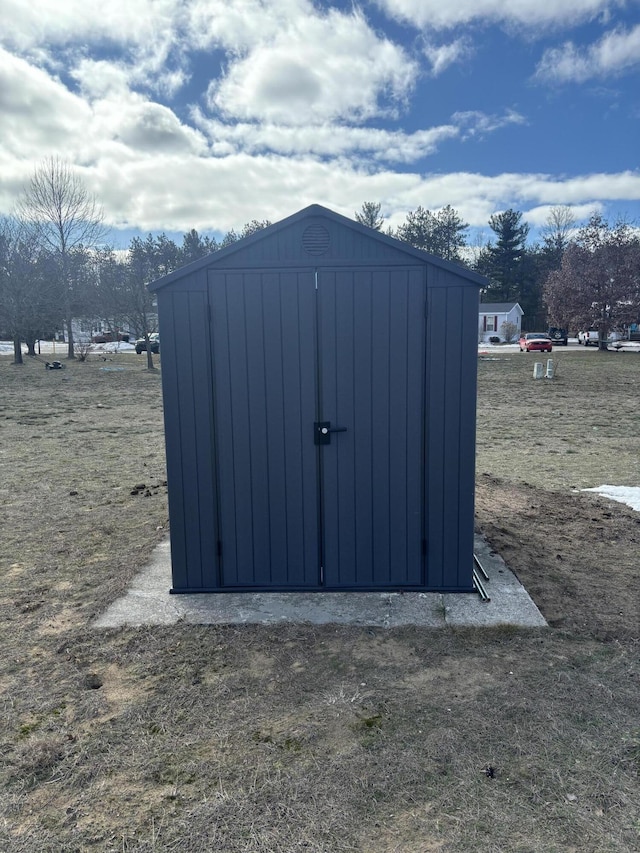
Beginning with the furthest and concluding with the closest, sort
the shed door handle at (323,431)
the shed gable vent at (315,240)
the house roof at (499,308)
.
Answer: the house roof at (499,308), the shed door handle at (323,431), the shed gable vent at (315,240)

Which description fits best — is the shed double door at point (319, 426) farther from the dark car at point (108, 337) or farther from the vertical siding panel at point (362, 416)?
the dark car at point (108, 337)

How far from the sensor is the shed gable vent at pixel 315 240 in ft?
11.4

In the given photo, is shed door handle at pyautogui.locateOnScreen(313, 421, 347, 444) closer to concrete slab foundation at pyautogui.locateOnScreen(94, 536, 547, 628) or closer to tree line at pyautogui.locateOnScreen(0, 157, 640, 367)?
concrete slab foundation at pyautogui.locateOnScreen(94, 536, 547, 628)

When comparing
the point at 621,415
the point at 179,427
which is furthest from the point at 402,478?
the point at 621,415

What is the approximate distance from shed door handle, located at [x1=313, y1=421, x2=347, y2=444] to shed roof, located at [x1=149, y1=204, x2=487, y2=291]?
1.10 meters

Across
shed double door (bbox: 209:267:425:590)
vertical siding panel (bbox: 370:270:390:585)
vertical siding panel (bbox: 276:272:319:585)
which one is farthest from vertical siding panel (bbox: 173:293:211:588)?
vertical siding panel (bbox: 370:270:390:585)

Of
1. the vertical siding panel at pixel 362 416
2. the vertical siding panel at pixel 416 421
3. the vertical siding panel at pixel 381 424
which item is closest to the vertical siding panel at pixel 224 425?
the vertical siding panel at pixel 362 416

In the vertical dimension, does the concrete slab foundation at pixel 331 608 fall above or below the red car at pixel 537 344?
below

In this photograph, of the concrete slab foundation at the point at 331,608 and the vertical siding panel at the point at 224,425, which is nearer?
the concrete slab foundation at the point at 331,608

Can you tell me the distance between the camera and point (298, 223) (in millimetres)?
3461

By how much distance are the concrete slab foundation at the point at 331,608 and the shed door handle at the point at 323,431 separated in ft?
3.24

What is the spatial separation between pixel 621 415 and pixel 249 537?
1043 cm

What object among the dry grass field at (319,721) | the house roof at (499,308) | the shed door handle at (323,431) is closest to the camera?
the dry grass field at (319,721)

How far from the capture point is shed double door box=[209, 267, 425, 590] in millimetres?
3508
